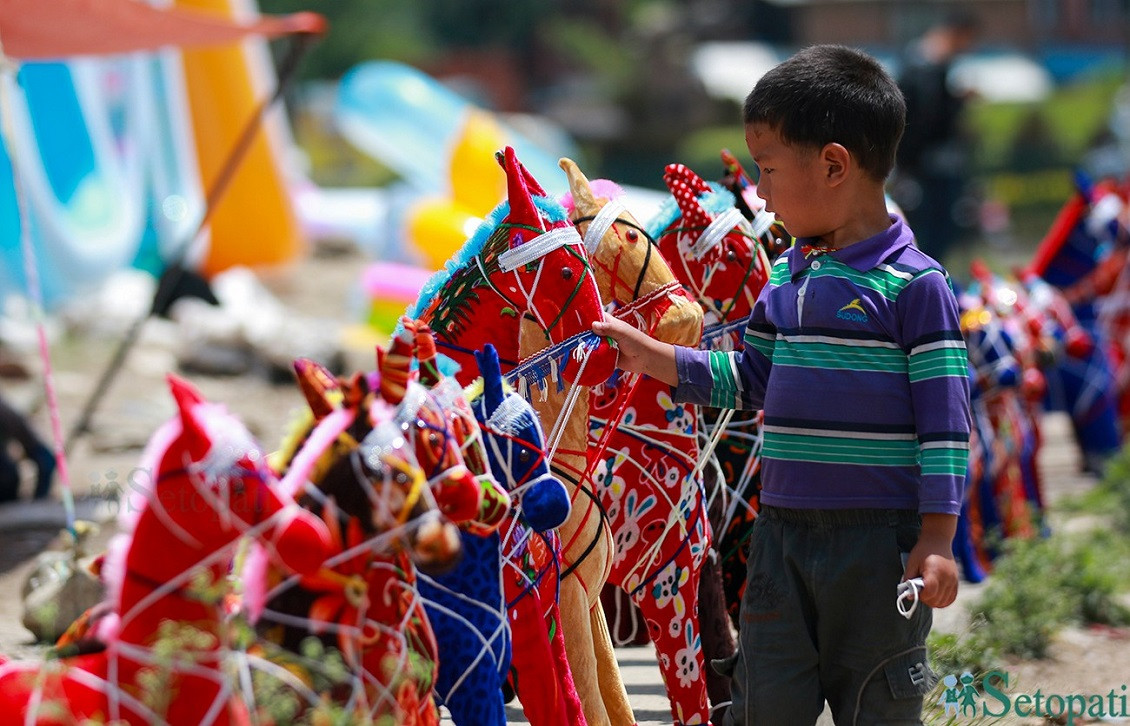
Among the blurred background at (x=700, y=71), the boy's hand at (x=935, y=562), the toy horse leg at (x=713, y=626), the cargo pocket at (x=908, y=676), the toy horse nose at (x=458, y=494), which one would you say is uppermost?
the toy horse nose at (x=458, y=494)

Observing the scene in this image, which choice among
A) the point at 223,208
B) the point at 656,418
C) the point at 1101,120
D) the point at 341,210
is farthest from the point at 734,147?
the point at 656,418

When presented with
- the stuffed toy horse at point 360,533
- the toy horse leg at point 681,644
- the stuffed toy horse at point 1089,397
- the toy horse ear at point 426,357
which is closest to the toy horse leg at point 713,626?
the toy horse leg at point 681,644

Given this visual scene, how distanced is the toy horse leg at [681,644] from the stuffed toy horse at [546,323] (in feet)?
0.90

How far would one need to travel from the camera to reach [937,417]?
2.99 meters

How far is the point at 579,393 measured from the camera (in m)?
3.73

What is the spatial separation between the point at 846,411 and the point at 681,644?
3.63ft

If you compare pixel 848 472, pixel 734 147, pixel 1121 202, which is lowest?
pixel 734 147

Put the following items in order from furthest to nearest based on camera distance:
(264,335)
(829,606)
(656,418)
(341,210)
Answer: (341,210) < (264,335) < (656,418) < (829,606)

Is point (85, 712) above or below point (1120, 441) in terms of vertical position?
above

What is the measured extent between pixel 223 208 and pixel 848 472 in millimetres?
12731

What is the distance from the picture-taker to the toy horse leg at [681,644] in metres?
3.89

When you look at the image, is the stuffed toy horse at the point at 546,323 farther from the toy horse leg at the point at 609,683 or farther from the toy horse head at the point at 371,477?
the toy horse head at the point at 371,477

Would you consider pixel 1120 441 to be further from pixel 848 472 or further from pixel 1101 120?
pixel 1101 120

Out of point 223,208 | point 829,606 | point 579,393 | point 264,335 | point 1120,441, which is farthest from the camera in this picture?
point 223,208
